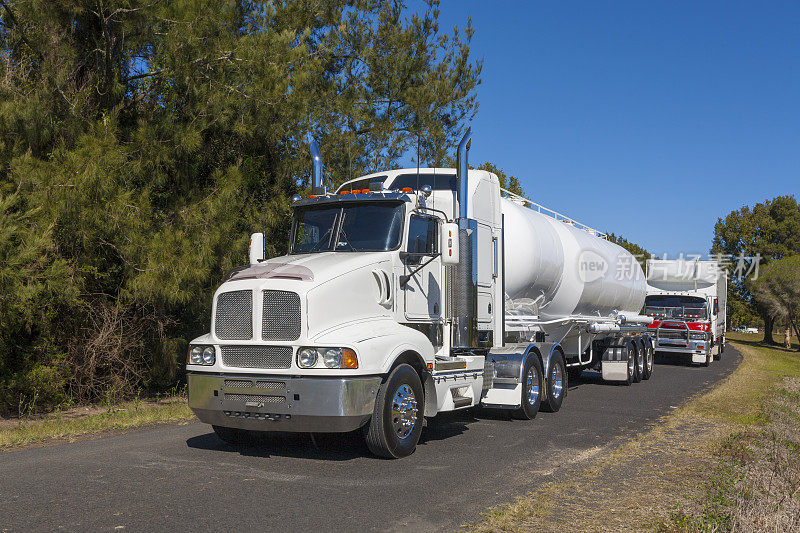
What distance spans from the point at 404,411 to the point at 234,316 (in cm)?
215

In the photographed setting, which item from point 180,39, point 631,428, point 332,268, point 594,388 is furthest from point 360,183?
point 594,388

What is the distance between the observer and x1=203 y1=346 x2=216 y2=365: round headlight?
788 centimetres

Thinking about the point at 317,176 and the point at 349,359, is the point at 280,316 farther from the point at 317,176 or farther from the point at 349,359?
the point at 317,176

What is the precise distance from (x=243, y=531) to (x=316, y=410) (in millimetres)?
2034

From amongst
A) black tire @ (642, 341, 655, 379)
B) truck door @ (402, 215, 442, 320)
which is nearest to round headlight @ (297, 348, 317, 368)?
truck door @ (402, 215, 442, 320)

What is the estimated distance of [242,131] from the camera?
13102 millimetres

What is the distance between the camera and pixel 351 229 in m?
8.84

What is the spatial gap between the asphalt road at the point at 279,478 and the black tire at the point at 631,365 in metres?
7.22

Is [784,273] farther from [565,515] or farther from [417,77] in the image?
[565,515]

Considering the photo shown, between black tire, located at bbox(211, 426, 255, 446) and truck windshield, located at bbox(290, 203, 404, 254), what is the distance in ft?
7.68

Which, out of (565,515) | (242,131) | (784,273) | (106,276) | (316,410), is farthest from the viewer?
(784,273)

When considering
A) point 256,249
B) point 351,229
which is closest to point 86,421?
point 256,249

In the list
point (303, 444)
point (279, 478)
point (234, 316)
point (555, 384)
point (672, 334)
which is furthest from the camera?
point (672, 334)

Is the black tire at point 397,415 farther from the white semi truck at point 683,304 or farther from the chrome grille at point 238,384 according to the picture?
the white semi truck at point 683,304
